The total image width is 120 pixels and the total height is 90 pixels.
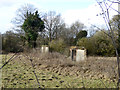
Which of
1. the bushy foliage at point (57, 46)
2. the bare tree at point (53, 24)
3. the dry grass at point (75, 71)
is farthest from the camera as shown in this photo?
the bare tree at point (53, 24)

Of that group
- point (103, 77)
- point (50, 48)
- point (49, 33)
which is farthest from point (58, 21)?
point (103, 77)

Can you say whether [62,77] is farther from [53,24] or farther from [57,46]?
[53,24]

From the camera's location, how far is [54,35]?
22.1 m

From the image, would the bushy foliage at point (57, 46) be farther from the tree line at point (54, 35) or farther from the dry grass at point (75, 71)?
the dry grass at point (75, 71)

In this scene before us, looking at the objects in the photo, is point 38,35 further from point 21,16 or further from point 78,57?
point 78,57

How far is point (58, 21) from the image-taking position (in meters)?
22.6

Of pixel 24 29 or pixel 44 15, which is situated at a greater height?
pixel 44 15

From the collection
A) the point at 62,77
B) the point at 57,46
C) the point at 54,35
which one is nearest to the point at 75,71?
the point at 62,77

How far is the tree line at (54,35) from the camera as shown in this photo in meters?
15.6

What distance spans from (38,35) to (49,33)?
10.5 feet

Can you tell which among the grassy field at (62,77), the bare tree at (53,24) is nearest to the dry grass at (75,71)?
the grassy field at (62,77)

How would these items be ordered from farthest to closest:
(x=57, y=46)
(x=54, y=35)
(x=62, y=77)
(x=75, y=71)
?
(x=54, y=35) → (x=57, y=46) → (x=75, y=71) → (x=62, y=77)

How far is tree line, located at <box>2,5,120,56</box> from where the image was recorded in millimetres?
15555

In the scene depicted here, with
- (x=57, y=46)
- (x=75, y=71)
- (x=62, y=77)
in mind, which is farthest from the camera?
(x=57, y=46)
